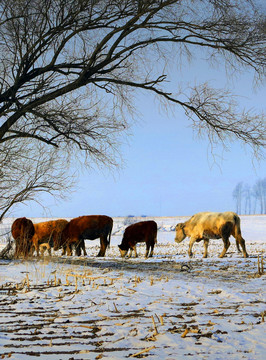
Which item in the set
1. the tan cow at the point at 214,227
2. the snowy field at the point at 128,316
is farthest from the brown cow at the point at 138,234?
the snowy field at the point at 128,316

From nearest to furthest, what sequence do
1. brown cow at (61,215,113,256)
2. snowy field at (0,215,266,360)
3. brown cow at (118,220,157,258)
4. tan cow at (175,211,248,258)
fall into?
snowy field at (0,215,266,360) < tan cow at (175,211,248,258) < brown cow at (61,215,113,256) < brown cow at (118,220,157,258)

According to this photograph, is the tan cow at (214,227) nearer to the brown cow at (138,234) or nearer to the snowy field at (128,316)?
the brown cow at (138,234)

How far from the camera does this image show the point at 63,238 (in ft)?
52.5

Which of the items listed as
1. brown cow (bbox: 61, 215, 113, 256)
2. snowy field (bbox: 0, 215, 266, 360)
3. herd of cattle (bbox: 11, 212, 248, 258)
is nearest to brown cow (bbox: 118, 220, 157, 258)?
herd of cattle (bbox: 11, 212, 248, 258)

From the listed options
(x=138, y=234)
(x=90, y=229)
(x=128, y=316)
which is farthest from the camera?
(x=138, y=234)

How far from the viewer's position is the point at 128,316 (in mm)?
4977

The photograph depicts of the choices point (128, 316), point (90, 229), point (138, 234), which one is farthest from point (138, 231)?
point (128, 316)

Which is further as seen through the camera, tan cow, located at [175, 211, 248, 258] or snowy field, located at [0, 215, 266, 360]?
tan cow, located at [175, 211, 248, 258]

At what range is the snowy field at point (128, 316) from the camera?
3738mm

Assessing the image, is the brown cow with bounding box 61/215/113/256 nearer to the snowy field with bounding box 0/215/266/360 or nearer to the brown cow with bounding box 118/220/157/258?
the brown cow with bounding box 118/220/157/258

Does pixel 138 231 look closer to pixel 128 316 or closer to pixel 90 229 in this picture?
pixel 90 229

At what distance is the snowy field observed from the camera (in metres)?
3.74

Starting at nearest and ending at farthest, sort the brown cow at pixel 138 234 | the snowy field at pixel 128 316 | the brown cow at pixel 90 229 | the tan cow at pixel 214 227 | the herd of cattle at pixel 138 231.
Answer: the snowy field at pixel 128 316, the tan cow at pixel 214 227, the herd of cattle at pixel 138 231, the brown cow at pixel 90 229, the brown cow at pixel 138 234

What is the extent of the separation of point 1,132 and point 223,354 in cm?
821
